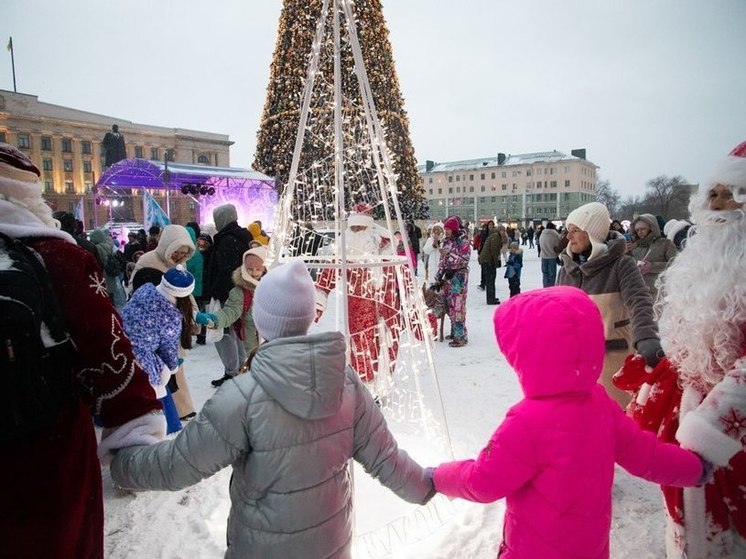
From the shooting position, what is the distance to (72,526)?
120 cm

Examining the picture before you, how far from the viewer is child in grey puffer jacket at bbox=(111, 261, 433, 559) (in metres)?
1.31

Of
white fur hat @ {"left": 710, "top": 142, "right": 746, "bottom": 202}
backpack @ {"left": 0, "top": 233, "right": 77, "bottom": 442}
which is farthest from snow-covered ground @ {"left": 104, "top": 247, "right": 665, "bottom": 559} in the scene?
white fur hat @ {"left": 710, "top": 142, "right": 746, "bottom": 202}

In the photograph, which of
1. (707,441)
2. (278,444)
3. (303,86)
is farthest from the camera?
(303,86)

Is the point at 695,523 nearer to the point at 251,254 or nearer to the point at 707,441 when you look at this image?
the point at 707,441

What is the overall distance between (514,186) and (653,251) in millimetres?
70218

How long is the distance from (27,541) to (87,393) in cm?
37

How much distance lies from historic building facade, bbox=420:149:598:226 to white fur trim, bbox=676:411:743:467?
6660 centimetres

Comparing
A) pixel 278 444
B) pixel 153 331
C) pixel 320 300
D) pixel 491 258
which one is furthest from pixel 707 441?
pixel 491 258

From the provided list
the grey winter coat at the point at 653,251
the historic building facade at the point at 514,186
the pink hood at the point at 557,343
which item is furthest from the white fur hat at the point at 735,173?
the historic building facade at the point at 514,186

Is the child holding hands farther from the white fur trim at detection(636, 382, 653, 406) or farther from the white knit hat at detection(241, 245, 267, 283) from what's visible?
the white fur trim at detection(636, 382, 653, 406)

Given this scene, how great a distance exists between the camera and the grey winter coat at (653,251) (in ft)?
17.9

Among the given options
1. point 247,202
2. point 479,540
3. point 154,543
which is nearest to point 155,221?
point 247,202

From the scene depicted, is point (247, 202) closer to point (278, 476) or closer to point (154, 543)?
point (154, 543)

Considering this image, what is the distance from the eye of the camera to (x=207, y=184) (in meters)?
14.7
